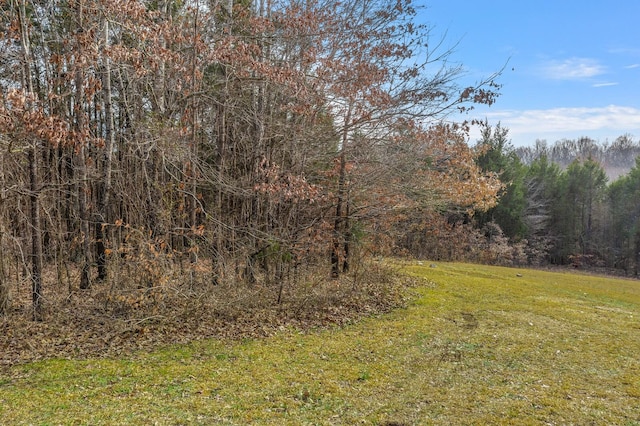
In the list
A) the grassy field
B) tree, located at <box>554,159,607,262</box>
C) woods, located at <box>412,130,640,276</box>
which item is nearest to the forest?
the grassy field

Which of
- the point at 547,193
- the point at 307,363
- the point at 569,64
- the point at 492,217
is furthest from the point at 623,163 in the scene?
the point at 307,363

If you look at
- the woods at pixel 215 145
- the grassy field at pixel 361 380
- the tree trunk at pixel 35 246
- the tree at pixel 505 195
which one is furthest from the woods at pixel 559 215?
the tree trunk at pixel 35 246

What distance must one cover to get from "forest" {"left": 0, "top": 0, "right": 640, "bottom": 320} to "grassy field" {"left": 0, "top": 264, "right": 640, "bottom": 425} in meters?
1.40

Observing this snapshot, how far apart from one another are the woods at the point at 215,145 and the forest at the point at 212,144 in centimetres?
4

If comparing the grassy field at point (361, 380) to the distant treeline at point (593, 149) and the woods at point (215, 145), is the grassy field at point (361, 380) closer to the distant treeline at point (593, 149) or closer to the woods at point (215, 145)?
the woods at point (215, 145)

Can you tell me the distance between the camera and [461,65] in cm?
797

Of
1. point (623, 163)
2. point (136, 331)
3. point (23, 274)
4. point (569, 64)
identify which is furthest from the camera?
point (623, 163)

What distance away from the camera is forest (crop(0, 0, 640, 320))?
213 inches

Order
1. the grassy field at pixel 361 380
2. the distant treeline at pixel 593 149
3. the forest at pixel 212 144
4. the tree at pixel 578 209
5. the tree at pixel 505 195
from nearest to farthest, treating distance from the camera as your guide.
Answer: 1. the grassy field at pixel 361 380
2. the forest at pixel 212 144
3. the tree at pixel 505 195
4. the tree at pixel 578 209
5. the distant treeline at pixel 593 149

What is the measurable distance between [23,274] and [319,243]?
4.94 m

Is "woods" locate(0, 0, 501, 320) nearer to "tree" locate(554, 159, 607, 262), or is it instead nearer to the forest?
the forest

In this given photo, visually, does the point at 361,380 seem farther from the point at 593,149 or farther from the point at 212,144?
the point at 593,149

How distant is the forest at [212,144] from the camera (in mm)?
5414

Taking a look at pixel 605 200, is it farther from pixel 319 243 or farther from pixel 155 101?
pixel 155 101
